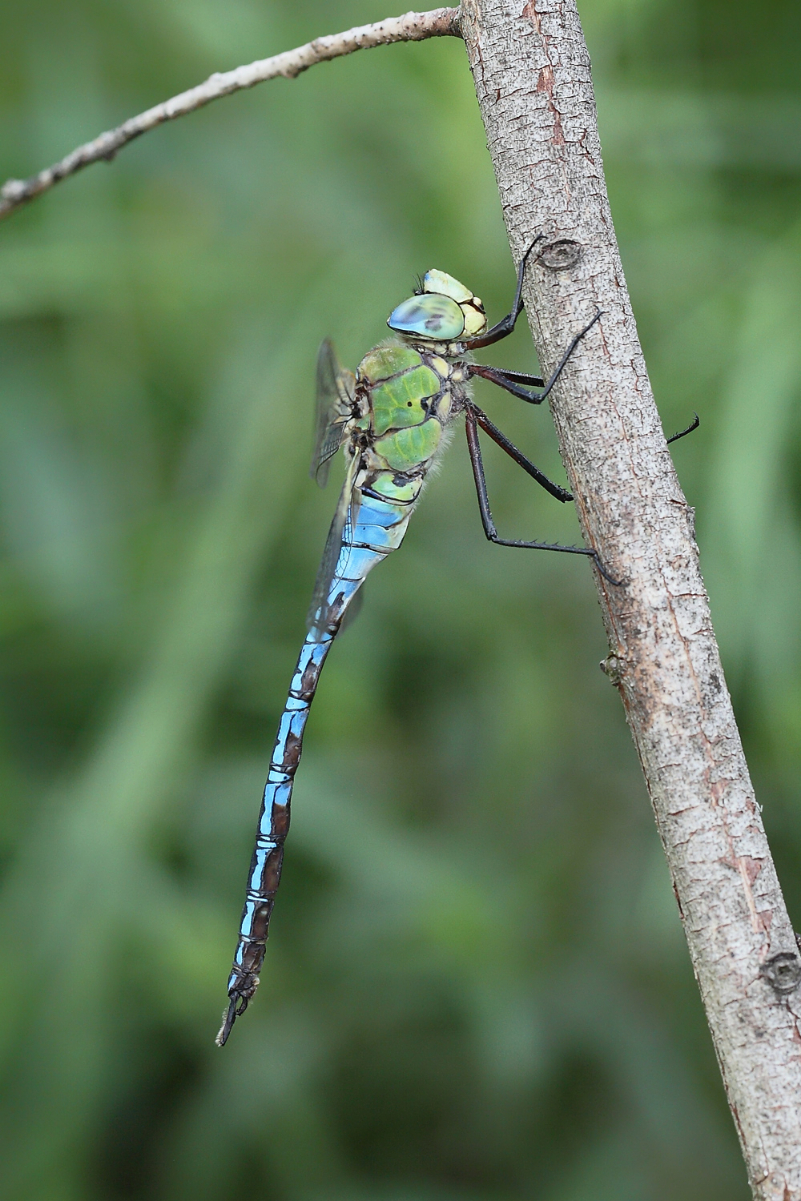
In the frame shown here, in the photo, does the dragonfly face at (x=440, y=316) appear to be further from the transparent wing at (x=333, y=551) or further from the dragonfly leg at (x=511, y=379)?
the transparent wing at (x=333, y=551)

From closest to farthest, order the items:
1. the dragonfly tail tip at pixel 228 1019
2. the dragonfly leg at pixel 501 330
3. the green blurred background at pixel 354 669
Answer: the dragonfly tail tip at pixel 228 1019
the dragonfly leg at pixel 501 330
the green blurred background at pixel 354 669

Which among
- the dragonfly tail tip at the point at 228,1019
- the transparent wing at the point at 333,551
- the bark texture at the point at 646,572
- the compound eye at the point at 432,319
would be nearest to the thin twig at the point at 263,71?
the bark texture at the point at 646,572

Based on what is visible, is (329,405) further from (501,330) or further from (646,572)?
(646,572)

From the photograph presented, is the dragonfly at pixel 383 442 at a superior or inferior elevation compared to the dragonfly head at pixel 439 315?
inferior

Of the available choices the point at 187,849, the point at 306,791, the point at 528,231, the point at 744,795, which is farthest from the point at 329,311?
the point at 744,795

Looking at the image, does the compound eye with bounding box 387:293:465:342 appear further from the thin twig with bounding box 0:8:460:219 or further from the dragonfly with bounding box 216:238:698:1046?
the thin twig with bounding box 0:8:460:219

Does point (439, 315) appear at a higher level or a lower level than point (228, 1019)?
higher

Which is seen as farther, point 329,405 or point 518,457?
point 329,405

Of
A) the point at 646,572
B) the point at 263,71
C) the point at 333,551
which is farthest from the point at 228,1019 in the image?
the point at 263,71
